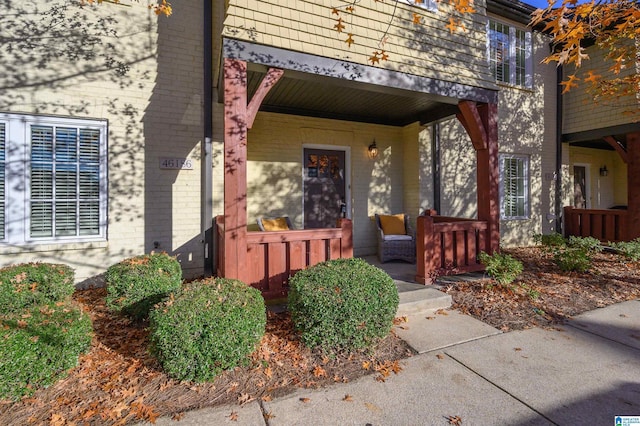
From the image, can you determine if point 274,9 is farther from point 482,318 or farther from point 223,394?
point 482,318

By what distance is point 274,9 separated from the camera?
395cm

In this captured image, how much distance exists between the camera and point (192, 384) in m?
2.46

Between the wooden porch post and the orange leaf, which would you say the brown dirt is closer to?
the orange leaf

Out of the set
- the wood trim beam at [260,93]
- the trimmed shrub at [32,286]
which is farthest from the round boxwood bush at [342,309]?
the trimmed shrub at [32,286]

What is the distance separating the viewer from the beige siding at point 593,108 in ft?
24.6

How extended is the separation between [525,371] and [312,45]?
14.1 ft

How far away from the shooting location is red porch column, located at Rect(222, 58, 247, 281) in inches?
147

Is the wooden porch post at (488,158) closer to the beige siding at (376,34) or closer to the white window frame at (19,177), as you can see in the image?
the beige siding at (376,34)

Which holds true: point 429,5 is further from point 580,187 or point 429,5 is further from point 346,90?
point 580,187

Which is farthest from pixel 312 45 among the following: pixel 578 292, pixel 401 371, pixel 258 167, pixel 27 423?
pixel 578 292

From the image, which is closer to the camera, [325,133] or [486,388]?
[486,388]

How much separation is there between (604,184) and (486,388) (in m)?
12.2

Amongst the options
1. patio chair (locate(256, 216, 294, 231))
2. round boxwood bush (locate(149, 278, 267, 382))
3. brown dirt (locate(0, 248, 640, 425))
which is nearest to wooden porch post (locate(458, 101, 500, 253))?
brown dirt (locate(0, 248, 640, 425))

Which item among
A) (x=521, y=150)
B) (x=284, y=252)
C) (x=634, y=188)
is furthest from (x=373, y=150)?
(x=634, y=188)
